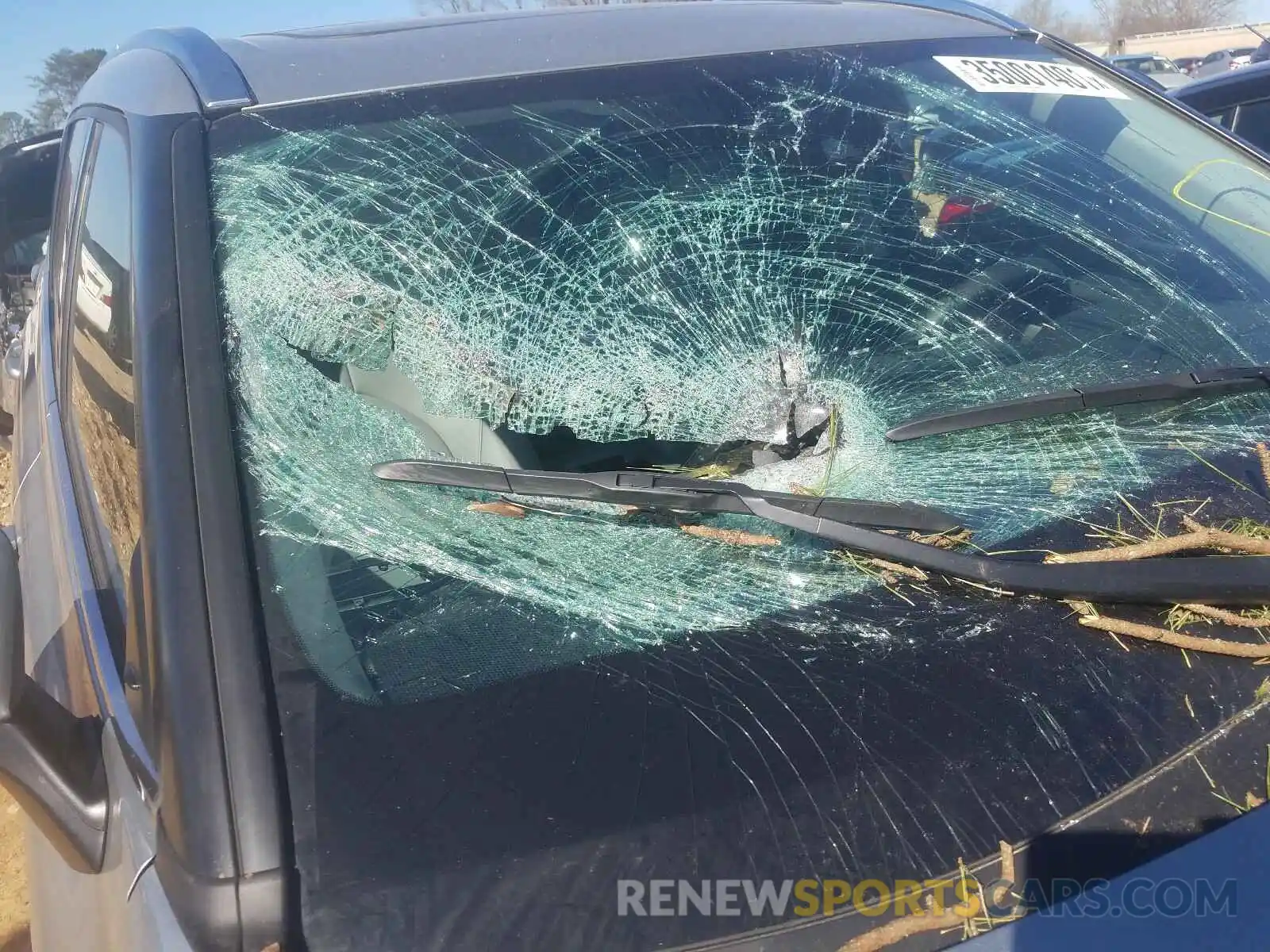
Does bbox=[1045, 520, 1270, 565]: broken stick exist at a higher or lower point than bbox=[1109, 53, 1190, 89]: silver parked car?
lower

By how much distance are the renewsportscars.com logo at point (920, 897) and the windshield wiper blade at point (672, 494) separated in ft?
1.59

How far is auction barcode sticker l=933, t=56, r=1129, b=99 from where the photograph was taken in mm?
1981

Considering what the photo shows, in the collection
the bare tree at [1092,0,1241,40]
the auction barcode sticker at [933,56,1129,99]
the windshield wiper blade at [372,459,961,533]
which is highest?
the bare tree at [1092,0,1241,40]

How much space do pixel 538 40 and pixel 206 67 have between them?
0.56 m

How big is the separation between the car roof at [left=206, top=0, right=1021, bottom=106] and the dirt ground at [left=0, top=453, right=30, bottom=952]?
1737mm

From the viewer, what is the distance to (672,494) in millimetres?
1328

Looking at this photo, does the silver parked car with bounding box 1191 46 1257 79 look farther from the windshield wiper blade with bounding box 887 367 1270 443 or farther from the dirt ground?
the dirt ground

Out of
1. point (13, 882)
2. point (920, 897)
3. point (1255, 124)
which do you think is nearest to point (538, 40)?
point (920, 897)

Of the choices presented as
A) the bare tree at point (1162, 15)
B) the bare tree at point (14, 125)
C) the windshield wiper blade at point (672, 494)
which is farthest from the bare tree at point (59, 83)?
the bare tree at point (1162, 15)

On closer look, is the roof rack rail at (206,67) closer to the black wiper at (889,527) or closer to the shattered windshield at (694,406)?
the shattered windshield at (694,406)

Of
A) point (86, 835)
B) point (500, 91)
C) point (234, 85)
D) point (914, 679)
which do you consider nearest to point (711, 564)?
point (914, 679)

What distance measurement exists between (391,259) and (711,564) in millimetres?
673

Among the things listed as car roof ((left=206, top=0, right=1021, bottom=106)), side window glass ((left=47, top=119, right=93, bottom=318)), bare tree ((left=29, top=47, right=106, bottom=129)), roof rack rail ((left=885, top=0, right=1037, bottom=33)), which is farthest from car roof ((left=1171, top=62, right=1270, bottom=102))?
bare tree ((left=29, top=47, right=106, bottom=129))

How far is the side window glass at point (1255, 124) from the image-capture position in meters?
4.11
